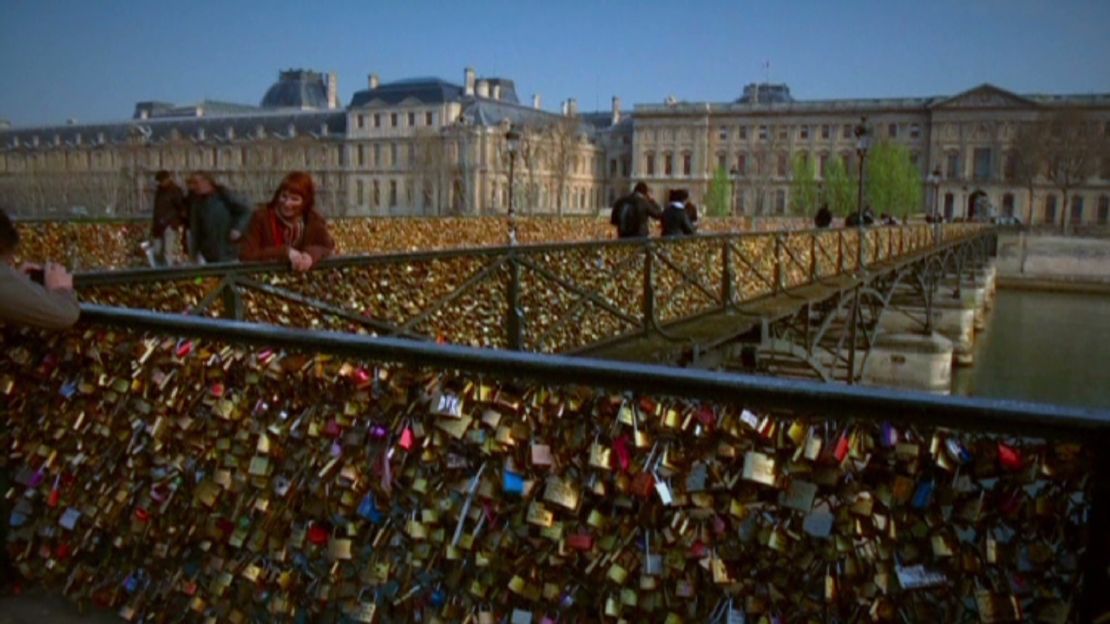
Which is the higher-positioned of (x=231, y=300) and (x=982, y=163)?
(x=982, y=163)

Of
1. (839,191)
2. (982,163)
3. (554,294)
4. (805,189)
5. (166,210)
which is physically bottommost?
(554,294)

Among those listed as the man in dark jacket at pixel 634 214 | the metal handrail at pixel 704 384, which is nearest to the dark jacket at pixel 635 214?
the man in dark jacket at pixel 634 214

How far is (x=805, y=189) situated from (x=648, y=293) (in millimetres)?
80931

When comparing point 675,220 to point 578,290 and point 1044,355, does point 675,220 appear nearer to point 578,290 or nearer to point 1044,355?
point 578,290

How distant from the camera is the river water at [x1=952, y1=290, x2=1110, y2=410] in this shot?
2672 centimetres

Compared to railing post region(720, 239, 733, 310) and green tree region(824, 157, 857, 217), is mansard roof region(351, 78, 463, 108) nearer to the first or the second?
green tree region(824, 157, 857, 217)

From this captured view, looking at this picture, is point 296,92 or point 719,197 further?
point 296,92

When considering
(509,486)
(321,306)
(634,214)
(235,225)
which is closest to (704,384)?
(509,486)

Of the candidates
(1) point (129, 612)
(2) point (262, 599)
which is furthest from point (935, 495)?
(1) point (129, 612)

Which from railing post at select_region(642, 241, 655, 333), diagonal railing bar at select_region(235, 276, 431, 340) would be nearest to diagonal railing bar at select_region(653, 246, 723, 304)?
railing post at select_region(642, 241, 655, 333)

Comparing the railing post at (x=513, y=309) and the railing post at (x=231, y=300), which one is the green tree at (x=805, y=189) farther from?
the railing post at (x=231, y=300)

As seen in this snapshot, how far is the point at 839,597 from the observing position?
7.24 feet

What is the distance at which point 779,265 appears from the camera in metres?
14.5

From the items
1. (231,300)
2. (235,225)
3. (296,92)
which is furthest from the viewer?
(296,92)
